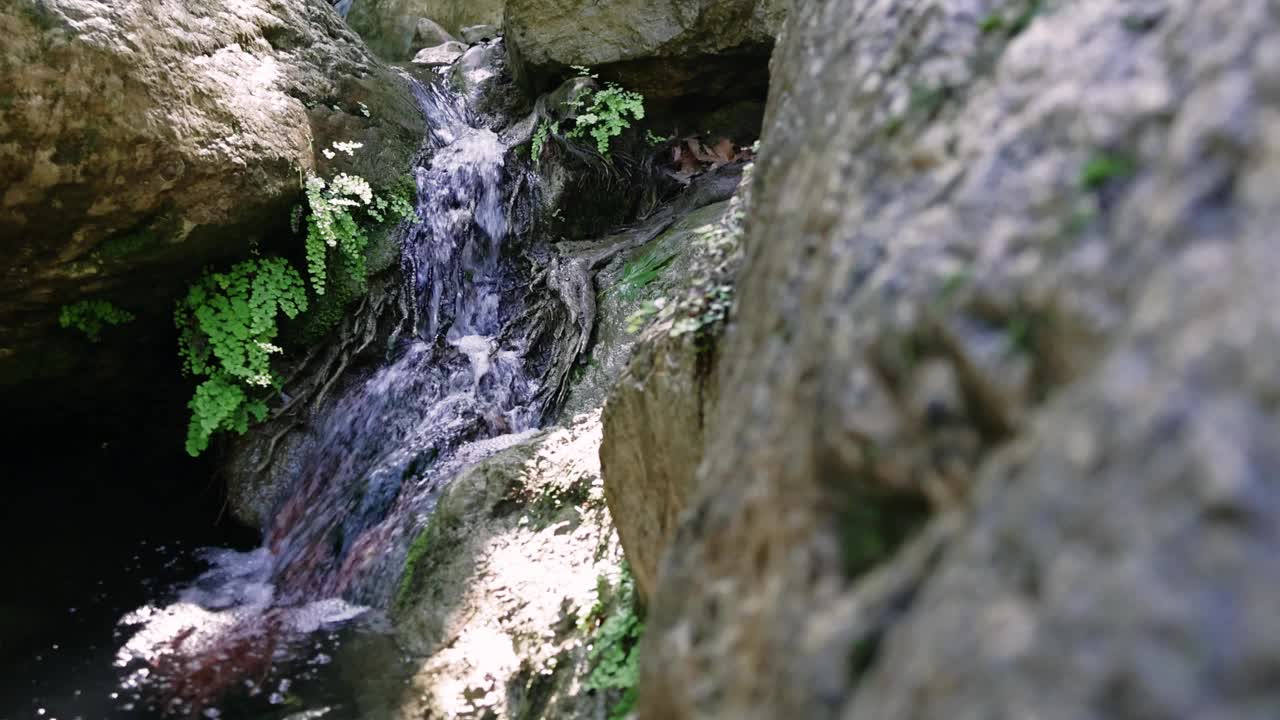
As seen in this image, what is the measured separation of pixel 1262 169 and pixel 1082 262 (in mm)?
198

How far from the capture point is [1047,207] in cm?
116

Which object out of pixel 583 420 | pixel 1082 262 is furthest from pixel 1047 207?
pixel 583 420

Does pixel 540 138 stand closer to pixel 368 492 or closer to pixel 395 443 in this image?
pixel 395 443

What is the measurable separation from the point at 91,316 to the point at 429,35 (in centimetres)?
733

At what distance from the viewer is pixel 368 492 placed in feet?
17.7

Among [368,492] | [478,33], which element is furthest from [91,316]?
[478,33]

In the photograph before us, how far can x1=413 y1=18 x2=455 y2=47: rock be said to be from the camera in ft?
38.5

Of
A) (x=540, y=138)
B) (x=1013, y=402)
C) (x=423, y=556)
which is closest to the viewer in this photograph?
(x=1013, y=402)

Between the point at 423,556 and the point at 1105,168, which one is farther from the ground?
the point at 1105,168

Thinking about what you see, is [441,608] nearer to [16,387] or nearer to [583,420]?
[583,420]

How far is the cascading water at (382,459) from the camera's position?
4.14 metres

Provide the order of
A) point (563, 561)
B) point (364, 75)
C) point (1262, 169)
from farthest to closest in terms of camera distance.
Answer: point (364, 75)
point (563, 561)
point (1262, 169)

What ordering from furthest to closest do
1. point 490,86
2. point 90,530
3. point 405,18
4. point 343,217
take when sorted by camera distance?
point 405,18 < point 490,86 < point 343,217 < point 90,530

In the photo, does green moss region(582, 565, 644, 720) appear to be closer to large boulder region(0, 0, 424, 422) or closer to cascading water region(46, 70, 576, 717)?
cascading water region(46, 70, 576, 717)
